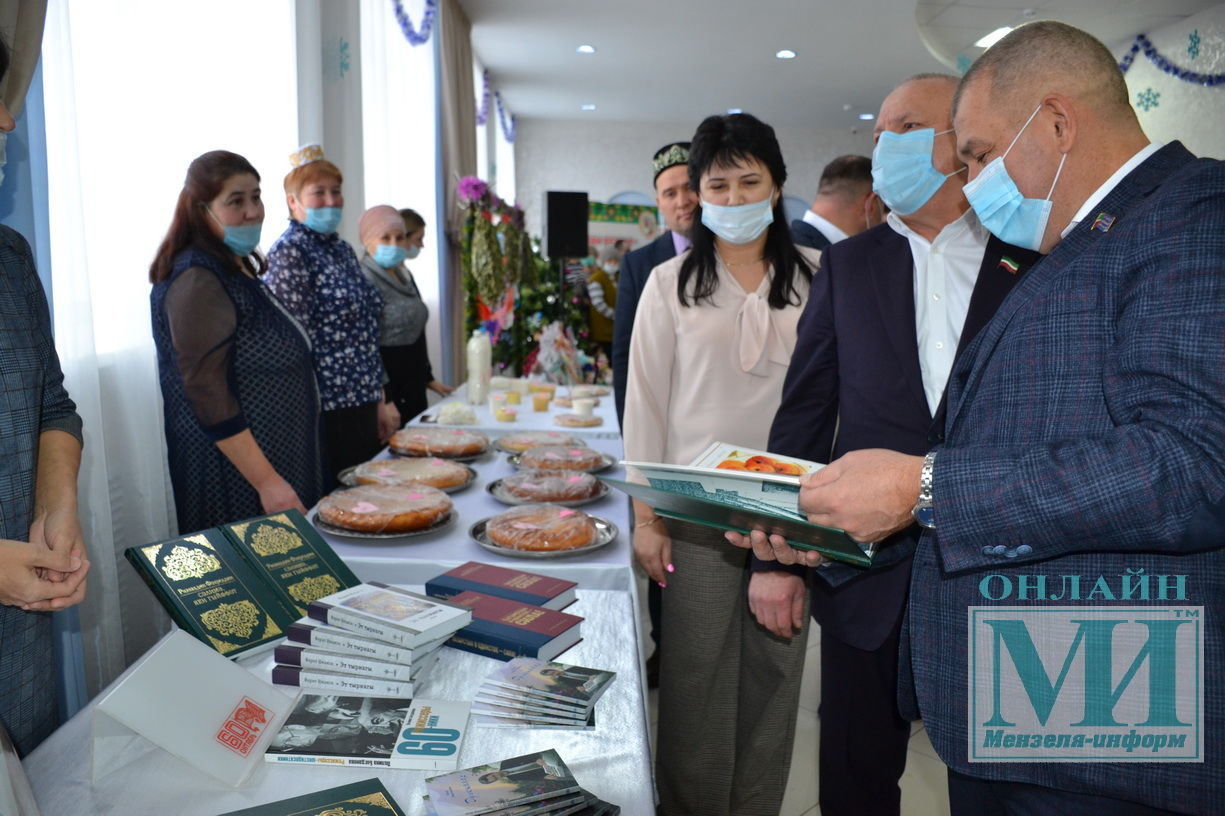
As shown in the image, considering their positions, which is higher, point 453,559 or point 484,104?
point 484,104

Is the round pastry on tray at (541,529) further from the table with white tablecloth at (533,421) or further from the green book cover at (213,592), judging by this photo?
the table with white tablecloth at (533,421)

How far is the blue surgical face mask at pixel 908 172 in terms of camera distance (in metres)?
1.50

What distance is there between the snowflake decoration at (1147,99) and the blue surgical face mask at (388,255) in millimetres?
7406

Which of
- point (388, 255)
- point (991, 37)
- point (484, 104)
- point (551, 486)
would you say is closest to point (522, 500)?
point (551, 486)

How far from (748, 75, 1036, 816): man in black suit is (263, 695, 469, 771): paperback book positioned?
71 centimetres

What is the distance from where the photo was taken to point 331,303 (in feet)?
9.20

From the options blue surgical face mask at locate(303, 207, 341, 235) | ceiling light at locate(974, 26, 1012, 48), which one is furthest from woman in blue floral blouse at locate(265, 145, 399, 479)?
ceiling light at locate(974, 26, 1012, 48)

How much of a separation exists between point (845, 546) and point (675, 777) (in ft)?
3.65

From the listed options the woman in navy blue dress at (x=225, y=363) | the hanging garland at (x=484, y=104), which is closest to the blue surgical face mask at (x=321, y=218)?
the woman in navy blue dress at (x=225, y=363)

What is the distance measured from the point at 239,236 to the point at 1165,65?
845cm

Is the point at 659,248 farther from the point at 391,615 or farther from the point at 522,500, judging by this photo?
the point at 391,615

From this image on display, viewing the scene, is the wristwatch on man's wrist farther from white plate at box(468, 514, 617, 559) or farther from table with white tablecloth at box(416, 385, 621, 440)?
table with white tablecloth at box(416, 385, 621, 440)

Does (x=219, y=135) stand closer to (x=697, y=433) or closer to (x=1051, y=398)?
(x=697, y=433)

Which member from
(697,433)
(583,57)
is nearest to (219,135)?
(697,433)
